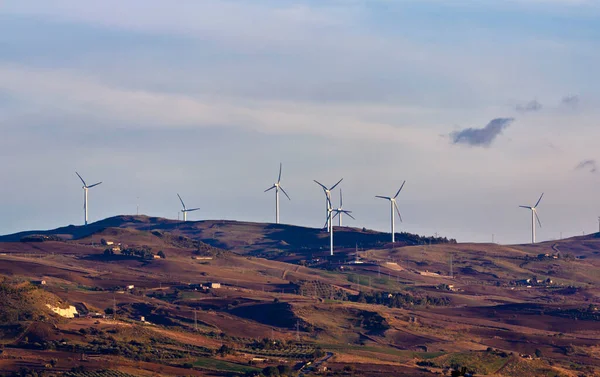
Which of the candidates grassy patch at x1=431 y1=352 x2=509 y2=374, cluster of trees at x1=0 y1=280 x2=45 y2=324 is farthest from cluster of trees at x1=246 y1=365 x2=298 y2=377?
cluster of trees at x1=0 y1=280 x2=45 y2=324

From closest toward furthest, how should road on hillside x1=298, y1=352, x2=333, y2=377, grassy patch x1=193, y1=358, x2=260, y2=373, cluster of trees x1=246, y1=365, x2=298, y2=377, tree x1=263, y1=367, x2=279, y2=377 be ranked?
cluster of trees x1=246, y1=365, x2=298, y2=377
tree x1=263, y1=367, x2=279, y2=377
road on hillside x1=298, y1=352, x2=333, y2=377
grassy patch x1=193, y1=358, x2=260, y2=373

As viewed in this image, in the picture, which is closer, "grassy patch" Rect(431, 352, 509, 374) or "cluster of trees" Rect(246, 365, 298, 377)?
"cluster of trees" Rect(246, 365, 298, 377)

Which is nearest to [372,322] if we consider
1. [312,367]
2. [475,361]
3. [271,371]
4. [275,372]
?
[475,361]

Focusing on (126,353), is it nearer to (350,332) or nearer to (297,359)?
(297,359)

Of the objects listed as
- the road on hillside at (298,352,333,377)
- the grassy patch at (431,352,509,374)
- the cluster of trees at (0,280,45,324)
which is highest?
the cluster of trees at (0,280,45,324)

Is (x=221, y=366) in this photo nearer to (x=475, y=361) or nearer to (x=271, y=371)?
(x=271, y=371)

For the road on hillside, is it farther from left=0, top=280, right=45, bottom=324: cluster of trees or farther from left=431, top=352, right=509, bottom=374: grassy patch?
left=0, top=280, right=45, bottom=324: cluster of trees

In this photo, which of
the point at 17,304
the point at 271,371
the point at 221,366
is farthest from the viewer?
the point at 17,304

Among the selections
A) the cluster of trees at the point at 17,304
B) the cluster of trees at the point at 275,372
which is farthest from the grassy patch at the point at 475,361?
the cluster of trees at the point at 17,304

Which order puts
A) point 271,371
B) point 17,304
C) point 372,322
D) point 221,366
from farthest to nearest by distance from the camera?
point 372,322 → point 17,304 → point 221,366 → point 271,371

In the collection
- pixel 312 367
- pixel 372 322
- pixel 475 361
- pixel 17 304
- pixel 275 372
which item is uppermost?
pixel 17 304

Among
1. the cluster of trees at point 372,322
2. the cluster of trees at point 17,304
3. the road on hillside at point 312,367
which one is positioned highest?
the cluster of trees at point 17,304

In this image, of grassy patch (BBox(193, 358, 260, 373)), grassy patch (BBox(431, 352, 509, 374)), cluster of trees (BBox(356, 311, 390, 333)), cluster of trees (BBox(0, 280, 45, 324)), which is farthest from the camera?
cluster of trees (BBox(356, 311, 390, 333))

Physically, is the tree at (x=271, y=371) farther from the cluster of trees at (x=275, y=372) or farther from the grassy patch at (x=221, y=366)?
the grassy patch at (x=221, y=366)
